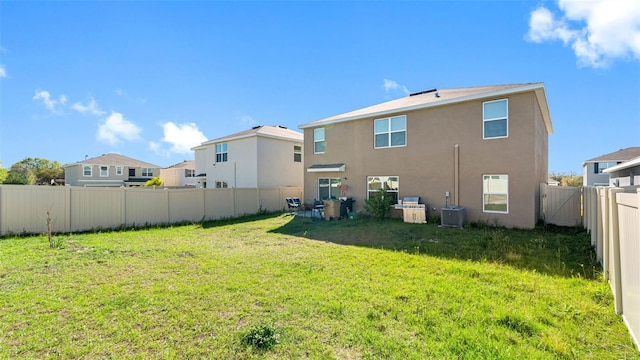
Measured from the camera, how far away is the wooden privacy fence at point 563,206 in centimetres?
1039

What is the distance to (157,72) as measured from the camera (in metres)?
14.2

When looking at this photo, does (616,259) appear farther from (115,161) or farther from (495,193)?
(115,161)

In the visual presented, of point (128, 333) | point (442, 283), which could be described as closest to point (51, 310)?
point (128, 333)

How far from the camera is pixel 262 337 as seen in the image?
309 centimetres

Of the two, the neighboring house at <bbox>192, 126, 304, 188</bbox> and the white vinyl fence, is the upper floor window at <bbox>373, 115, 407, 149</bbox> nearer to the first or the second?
the neighboring house at <bbox>192, 126, 304, 188</bbox>

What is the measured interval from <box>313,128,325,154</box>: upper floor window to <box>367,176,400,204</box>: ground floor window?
3609 millimetres

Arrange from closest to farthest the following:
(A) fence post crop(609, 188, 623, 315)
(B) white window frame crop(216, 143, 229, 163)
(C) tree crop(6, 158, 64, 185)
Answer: (A) fence post crop(609, 188, 623, 315), (B) white window frame crop(216, 143, 229, 163), (C) tree crop(6, 158, 64, 185)

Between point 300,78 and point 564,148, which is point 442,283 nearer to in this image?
point 300,78

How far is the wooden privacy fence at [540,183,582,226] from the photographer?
1039 cm

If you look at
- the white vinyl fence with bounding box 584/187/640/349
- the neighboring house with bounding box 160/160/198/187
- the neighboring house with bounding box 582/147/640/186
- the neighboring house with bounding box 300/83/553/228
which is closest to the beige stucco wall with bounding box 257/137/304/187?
the neighboring house with bounding box 300/83/553/228

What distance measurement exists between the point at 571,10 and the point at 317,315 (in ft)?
38.4

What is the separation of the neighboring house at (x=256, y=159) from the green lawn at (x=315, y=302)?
11364 millimetres

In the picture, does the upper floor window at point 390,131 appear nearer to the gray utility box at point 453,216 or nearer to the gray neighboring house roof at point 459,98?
the gray neighboring house roof at point 459,98

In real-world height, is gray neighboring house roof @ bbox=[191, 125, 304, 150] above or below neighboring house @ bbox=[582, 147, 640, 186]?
above
